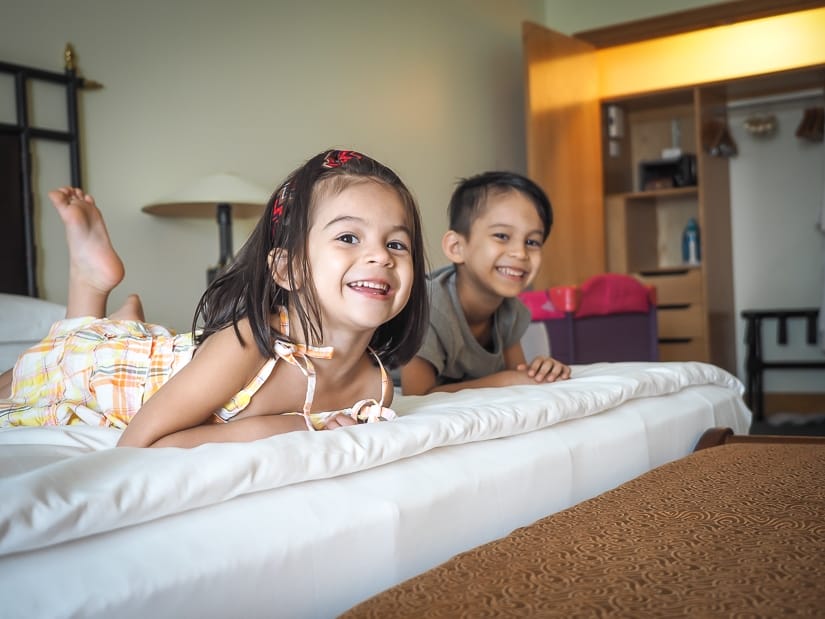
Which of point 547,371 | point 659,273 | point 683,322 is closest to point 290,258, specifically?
point 547,371

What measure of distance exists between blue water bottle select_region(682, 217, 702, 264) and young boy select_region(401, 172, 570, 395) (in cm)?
351

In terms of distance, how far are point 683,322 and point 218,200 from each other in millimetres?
3117

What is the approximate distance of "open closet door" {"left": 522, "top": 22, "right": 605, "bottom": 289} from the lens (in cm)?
465

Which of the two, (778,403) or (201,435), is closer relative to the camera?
(201,435)

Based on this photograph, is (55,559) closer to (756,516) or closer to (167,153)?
(756,516)

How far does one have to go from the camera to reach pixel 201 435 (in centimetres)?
106

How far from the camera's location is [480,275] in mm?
2000

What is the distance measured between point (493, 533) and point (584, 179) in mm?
4318

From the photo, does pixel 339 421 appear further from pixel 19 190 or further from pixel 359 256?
pixel 19 190

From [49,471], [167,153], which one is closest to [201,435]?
[49,471]

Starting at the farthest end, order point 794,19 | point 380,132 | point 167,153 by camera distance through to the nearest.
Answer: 1. point 794,19
2. point 380,132
3. point 167,153

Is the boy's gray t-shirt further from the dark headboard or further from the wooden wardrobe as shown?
the wooden wardrobe

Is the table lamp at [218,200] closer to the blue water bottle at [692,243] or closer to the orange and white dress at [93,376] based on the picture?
the orange and white dress at [93,376]

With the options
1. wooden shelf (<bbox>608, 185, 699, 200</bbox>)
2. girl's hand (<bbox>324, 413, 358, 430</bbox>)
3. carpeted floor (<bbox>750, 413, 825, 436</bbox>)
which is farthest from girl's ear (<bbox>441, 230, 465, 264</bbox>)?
wooden shelf (<bbox>608, 185, 699, 200</bbox>)
